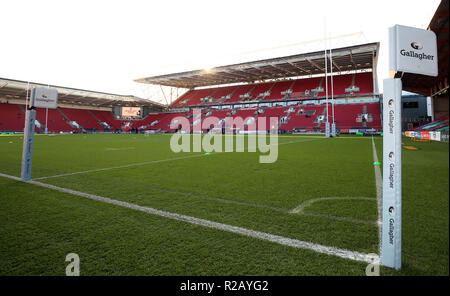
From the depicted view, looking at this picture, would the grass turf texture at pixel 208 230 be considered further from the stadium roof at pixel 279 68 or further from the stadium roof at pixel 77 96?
the stadium roof at pixel 77 96

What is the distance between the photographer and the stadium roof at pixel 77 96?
3450cm

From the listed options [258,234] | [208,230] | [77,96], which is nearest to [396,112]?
[258,234]

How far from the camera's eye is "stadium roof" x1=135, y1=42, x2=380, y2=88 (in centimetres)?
3193

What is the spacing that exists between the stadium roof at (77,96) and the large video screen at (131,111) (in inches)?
38.1

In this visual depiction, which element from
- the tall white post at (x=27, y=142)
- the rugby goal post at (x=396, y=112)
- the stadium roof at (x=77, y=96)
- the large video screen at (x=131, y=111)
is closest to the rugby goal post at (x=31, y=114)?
the tall white post at (x=27, y=142)

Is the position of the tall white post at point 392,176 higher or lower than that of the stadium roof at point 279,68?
lower

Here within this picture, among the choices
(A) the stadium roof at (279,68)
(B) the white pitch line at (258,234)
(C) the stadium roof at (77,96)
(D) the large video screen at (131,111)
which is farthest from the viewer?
(D) the large video screen at (131,111)

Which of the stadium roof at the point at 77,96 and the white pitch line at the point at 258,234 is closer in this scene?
the white pitch line at the point at 258,234

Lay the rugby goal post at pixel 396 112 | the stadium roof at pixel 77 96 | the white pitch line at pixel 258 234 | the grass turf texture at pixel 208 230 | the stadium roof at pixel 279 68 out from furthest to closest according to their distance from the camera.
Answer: the stadium roof at pixel 77 96 → the stadium roof at pixel 279 68 → the white pitch line at pixel 258 234 → the grass turf texture at pixel 208 230 → the rugby goal post at pixel 396 112

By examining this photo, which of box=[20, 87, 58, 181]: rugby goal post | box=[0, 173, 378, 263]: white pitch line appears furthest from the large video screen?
box=[0, 173, 378, 263]: white pitch line

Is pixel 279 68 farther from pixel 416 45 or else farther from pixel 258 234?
pixel 258 234

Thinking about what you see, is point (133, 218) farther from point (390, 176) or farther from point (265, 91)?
point (265, 91)

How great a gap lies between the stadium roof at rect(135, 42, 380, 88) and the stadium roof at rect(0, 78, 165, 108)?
546cm

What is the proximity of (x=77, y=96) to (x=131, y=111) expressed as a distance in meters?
13.9
